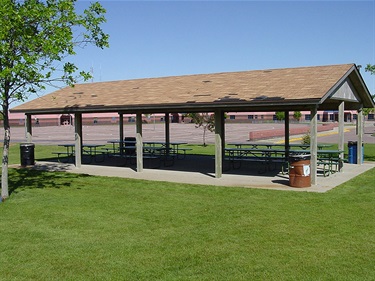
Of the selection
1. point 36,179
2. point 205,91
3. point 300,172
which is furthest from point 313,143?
point 36,179

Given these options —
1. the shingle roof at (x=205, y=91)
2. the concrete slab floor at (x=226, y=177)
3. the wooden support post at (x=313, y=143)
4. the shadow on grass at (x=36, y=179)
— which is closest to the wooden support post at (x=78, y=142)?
the concrete slab floor at (x=226, y=177)

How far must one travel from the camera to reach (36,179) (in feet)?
49.2

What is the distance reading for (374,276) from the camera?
18.7ft

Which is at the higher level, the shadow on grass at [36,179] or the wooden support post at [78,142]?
the wooden support post at [78,142]

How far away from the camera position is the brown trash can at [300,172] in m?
12.4

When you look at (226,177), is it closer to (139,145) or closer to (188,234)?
(139,145)

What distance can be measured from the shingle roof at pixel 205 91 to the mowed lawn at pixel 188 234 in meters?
2.80

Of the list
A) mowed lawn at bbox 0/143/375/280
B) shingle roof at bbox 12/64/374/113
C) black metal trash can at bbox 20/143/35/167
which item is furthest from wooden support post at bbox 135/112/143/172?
black metal trash can at bbox 20/143/35/167

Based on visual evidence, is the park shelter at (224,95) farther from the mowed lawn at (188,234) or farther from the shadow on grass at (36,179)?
the mowed lawn at (188,234)

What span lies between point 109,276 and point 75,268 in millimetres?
625

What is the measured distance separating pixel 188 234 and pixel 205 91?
8.43 m

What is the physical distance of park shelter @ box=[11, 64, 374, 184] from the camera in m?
12.9

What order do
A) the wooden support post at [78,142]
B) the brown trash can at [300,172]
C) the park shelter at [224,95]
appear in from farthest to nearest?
the wooden support post at [78,142]
the park shelter at [224,95]
the brown trash can at [300,172]

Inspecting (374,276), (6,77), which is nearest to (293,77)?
(6,77)
